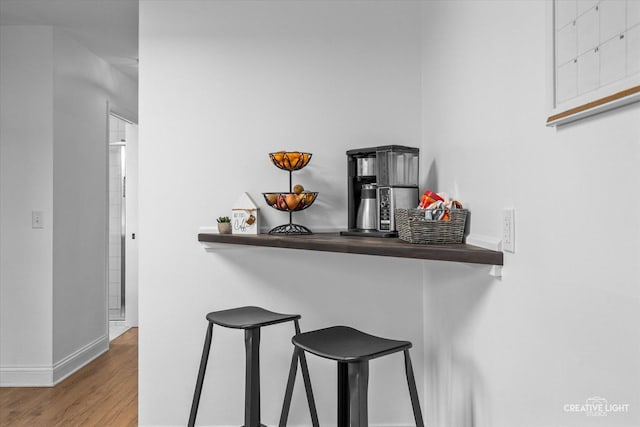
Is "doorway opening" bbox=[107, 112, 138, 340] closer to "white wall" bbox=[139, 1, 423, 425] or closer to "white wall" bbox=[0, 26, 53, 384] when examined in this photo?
"white wall" bbox=[0, 26, 53, 384]

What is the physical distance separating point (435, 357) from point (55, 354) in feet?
8.63

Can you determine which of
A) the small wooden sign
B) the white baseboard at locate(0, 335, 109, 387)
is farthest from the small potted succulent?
the white baseboard at locate(0, 335, 109, 387)

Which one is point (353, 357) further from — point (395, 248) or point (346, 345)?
point (395, 248)

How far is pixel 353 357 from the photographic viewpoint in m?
1.52

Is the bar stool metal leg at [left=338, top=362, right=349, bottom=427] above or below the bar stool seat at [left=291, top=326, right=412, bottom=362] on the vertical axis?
below

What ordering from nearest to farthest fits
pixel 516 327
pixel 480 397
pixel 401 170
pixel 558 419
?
pixel 558 419 → pixel 516 327 → pixel 480 397 → pixel 401 170

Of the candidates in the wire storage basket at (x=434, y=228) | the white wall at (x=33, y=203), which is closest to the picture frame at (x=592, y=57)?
the wire storage basket at (x=434, y=228)

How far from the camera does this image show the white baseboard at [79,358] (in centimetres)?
362

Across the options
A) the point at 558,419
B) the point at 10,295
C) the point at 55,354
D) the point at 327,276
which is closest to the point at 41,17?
the point at 10,295

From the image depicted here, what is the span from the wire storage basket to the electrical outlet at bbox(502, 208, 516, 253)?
0.26m

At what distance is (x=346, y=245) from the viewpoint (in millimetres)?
1833

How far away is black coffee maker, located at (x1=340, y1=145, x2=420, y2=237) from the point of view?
7.12 ft

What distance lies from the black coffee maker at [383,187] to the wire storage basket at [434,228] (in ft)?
1.22

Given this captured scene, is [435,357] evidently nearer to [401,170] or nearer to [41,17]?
[401,170]
